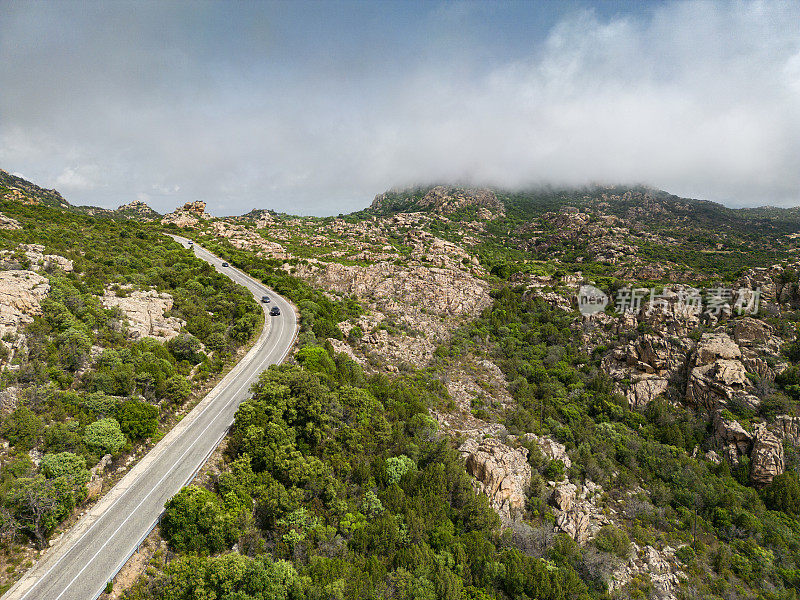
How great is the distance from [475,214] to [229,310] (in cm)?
11473

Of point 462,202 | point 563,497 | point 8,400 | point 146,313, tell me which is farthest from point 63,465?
point 462,202

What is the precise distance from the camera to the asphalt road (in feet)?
43.5

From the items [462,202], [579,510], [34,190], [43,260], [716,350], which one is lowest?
[579,510]

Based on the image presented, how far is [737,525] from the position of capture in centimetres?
2589

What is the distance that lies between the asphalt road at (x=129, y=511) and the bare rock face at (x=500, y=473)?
20.5 metres

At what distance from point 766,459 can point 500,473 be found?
84.3 ft

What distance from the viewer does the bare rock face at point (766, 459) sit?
28.5 metres

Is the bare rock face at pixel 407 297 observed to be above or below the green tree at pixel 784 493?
above

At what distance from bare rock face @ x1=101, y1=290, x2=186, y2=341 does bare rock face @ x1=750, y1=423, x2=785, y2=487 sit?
5728cm

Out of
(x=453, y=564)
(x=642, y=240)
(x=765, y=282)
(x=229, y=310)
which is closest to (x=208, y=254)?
(x=229, y=310)

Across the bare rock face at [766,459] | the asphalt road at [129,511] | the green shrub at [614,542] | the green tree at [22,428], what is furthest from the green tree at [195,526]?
the bare rock face at [766,459]

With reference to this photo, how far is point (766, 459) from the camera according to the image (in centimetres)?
2877

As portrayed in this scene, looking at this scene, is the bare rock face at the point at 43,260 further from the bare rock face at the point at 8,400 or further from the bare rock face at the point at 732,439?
the bare rock face at the point at 732,439

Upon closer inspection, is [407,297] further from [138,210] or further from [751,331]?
[138,210]
